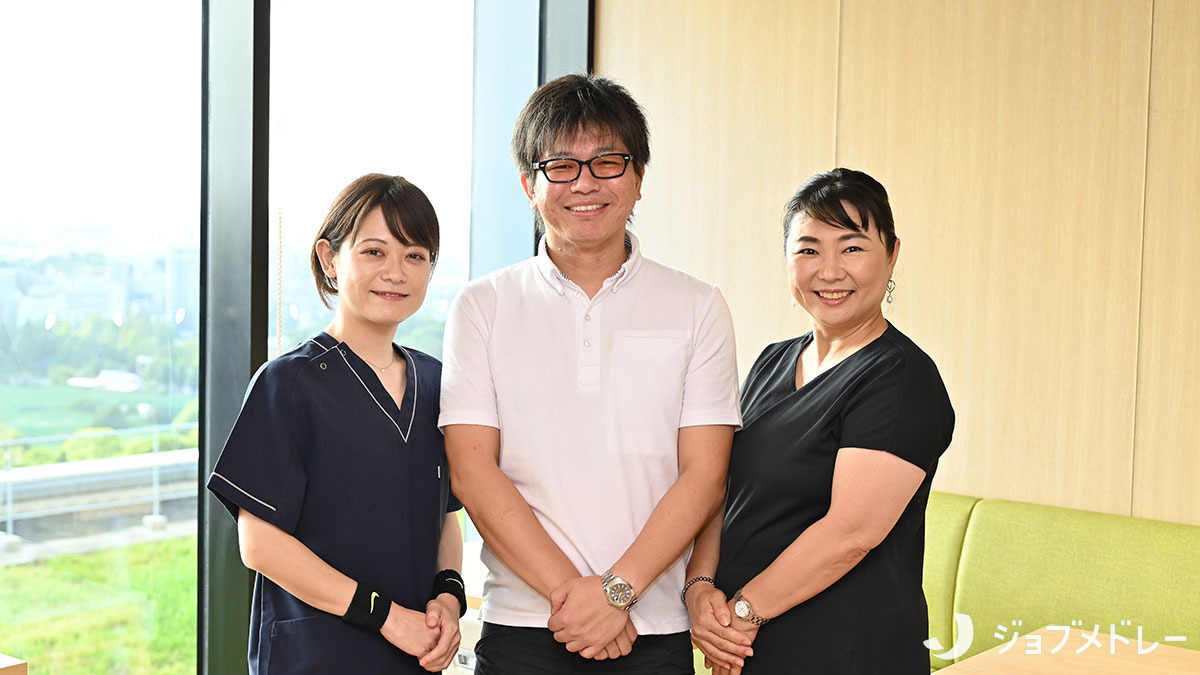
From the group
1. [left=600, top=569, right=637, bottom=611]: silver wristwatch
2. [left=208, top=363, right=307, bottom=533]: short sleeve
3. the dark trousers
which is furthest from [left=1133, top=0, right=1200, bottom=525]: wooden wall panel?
[left=208, top=363, right=307, bottom=533]: short sleeve

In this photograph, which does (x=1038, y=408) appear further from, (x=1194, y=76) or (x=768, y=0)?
(x=768, y=0)

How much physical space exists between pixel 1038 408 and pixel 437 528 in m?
1.80

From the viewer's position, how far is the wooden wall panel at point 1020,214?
2.72 meters

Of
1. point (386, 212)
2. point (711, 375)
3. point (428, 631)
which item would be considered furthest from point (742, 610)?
point (386, 212)

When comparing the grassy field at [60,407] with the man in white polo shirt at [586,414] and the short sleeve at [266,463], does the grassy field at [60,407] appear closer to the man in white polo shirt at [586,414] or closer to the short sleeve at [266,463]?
the short sleeve at [266,463]

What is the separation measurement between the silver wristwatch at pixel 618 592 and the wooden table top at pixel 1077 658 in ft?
2.13

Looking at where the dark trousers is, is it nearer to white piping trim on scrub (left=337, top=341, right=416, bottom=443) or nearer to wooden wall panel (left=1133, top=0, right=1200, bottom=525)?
white piping trim on scrub (left=337, top=341, right=416, bottom=443)

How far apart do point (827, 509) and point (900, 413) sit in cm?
20

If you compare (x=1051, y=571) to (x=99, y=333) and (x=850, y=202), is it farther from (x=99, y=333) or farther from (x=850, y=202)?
(x=99, y=333)

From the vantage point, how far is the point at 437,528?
5.83ft

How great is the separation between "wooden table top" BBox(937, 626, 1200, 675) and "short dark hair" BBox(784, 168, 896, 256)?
0.79 m

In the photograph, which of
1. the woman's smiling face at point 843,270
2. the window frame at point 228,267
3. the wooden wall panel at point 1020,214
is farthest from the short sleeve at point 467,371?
the wooden wall panel at point 1020,214

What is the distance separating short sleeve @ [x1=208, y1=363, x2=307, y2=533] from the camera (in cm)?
160

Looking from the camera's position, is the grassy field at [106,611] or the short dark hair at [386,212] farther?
the grassy field at [106,611]
